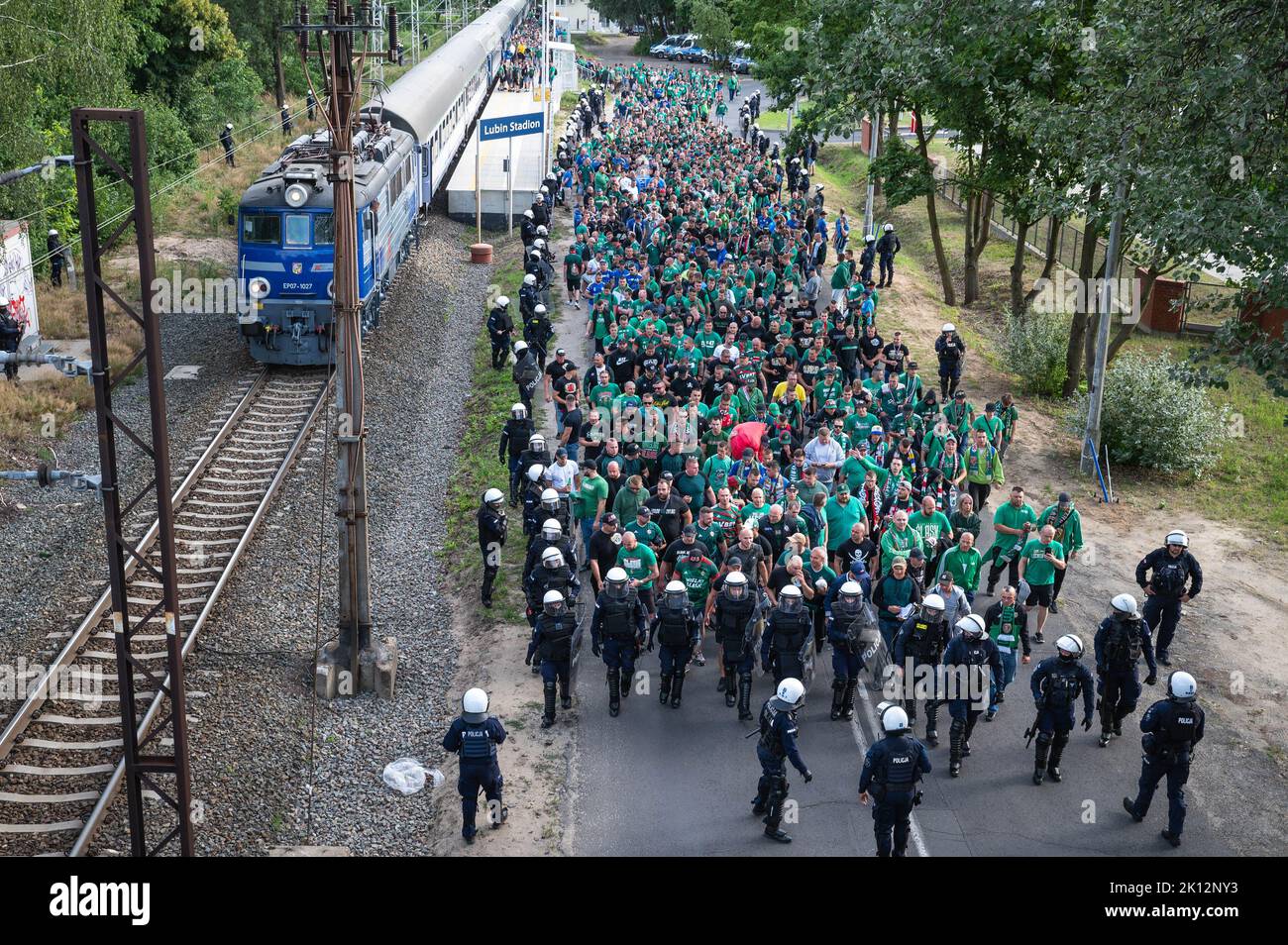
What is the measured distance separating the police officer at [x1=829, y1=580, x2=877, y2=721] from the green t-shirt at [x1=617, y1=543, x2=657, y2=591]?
221 centimetres

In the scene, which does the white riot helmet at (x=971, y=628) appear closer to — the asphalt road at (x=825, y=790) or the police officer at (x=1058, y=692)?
the police officer at (x=1058, y=692)

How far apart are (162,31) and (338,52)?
3546 cm

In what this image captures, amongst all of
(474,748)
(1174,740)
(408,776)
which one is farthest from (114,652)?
(1174,740)

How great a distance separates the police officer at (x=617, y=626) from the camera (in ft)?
45.7

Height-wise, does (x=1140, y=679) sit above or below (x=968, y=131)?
below

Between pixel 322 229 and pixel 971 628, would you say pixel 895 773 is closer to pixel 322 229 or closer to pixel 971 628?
pixel 971 628

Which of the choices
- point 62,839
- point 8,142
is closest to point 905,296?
point 8,142

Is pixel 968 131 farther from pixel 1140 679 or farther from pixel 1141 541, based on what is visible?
pixel 1140 679

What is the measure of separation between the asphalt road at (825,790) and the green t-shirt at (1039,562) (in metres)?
1.36

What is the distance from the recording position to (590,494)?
679 inches

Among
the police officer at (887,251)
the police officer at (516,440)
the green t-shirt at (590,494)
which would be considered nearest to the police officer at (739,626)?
the green t-shirt at (590,494)

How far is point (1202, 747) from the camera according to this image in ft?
46.5

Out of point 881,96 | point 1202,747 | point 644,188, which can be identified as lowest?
point 1202,747

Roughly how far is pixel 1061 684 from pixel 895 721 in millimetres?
2444
